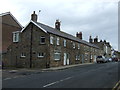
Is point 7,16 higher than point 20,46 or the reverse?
higher

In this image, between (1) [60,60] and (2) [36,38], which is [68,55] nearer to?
(1) [60,60]

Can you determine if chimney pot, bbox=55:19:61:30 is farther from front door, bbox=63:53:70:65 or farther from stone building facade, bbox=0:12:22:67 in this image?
stone building facade, bbox=0:12:22:67

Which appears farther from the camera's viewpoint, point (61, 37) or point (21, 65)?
point (61, 37)

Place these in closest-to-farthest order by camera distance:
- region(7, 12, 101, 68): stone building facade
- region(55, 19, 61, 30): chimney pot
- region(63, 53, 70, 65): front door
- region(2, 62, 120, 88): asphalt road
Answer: region(2, 62, 120, 88): asphalt road < region(7, 12, 101, 68): stone building facade < region(63, 53, 70, 65): front door < region(55, 19, 61, 30): chimney pot

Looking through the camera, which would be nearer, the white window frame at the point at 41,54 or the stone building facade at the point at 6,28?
the white window frame at the point at 41,54

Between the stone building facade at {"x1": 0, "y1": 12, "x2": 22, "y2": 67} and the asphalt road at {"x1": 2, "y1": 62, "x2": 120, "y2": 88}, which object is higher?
the stone building facade at {"x1": 0, "y1": 12, "x2": 22, "y2": 67}

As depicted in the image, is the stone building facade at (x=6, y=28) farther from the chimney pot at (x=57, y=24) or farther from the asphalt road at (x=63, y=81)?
the asphalt road at (x=63, y=81)

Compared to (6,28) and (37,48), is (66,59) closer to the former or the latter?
(37,48)

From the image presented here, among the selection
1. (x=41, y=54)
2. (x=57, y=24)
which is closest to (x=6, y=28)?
(x=57, y=24)

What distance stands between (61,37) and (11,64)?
33.3 feet

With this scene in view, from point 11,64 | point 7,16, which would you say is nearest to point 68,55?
point 11,64

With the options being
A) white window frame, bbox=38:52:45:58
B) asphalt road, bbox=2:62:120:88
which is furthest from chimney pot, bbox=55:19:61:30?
asphalt road, bbox=2:62:120:88

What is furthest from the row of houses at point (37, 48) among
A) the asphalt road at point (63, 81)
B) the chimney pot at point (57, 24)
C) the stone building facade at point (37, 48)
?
the asphalt road at point (63, 81)

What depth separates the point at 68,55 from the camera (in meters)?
37.7
